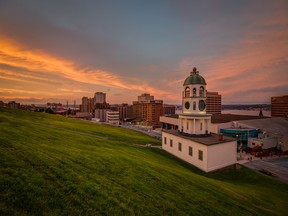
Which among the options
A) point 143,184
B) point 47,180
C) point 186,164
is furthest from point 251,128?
point 47,180

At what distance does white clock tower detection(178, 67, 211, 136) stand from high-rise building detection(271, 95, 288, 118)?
176841 millimetres

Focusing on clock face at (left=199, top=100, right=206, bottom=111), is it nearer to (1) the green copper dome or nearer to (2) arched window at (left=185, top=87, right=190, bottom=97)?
(2) arched window at (left=185, top=87, right=190, bottom=97)

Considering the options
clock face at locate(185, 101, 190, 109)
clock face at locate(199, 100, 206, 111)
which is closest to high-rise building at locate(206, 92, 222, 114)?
clock face at locate(199, 100, 206, 111)

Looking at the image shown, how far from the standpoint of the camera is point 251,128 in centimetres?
6247

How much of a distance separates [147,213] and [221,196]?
29.3 feet

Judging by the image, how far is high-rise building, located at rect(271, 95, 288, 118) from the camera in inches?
6048

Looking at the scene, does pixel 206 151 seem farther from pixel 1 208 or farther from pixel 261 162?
pixel 261 162

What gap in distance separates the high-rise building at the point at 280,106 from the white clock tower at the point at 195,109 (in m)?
177

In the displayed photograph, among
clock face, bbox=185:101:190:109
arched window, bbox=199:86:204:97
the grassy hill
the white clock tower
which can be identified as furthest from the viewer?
clock face, bbox=185:101:190:109

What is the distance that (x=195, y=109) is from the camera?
30.0 metres

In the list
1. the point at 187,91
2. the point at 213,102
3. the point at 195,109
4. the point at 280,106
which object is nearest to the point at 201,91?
the point at 187,91

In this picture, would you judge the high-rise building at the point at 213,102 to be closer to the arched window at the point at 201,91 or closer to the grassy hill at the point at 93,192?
the arched window at the point at 201,91

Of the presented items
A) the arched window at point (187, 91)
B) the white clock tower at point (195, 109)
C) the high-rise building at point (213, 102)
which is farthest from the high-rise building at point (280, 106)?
the arched window at point (187, 91)

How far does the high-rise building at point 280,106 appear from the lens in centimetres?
15362
